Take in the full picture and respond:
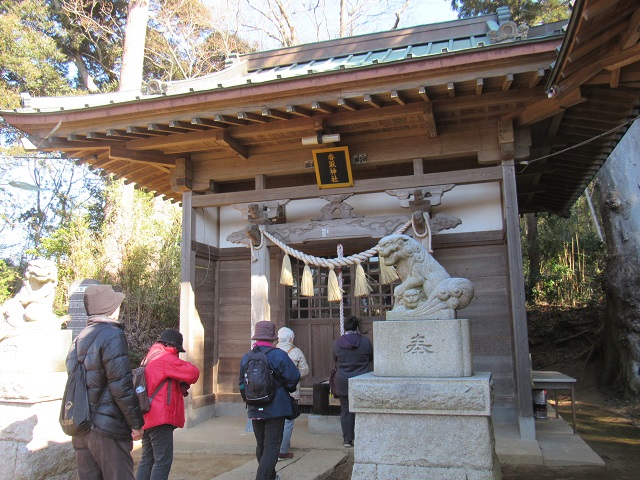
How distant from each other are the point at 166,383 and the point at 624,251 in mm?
9345

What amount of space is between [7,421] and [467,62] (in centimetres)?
596

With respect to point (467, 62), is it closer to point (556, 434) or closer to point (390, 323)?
point (390, 323)

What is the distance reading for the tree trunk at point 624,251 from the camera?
30.6 ft

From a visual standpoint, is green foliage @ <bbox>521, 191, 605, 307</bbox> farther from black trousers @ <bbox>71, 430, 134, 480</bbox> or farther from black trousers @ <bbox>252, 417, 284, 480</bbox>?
black trousers @ <bbox>71, 430, 134, 480</bbox>

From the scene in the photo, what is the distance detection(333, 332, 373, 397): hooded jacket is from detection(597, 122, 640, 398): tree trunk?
248 inches

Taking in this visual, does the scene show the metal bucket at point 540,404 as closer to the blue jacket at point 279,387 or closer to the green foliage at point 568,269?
the blue jacket at point 279,387

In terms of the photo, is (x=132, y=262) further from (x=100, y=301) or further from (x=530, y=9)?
(x=530, y=9)

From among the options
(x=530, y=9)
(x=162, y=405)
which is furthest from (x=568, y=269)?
(x=162, y=405)

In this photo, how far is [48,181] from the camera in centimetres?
1983

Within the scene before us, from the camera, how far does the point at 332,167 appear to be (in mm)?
7379

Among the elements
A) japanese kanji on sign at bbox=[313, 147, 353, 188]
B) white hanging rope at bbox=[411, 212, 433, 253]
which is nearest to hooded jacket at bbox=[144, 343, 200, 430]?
white hanging rope at bbox=[411, 212, 433, 253]

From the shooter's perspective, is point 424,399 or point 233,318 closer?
point 424,399

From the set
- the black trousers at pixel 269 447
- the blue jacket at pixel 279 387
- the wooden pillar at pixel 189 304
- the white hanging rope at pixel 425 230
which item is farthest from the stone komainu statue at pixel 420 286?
the wooden pillar at pixel 189 304

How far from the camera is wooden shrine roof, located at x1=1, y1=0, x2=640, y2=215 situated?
17.9ft
